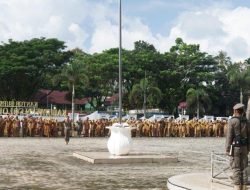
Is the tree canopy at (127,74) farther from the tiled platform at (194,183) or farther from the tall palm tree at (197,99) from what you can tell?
the tiled platform at (194,183)

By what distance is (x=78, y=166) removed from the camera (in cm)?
1691

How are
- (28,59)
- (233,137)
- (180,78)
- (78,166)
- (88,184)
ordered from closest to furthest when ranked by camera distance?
1. (233,137)
2. (88,184)
3. (78,166)
4. (28,59)
5. (180,78)

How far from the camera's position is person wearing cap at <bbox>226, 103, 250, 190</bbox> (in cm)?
936

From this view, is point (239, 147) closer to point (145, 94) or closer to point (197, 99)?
point (145, 94)

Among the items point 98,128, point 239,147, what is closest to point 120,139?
point 239,147

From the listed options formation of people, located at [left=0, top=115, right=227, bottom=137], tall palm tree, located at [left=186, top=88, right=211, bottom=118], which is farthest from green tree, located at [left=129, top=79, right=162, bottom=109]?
formation of people, located at [left=0, top=115, right=227, bottom=137]

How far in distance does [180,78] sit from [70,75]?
17856 millimetres

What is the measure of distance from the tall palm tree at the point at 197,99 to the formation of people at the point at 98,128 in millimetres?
17580

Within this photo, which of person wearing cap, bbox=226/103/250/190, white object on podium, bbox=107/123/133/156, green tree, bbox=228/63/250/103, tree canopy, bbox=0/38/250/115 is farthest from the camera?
tree canopy, bbox=0/38/250/115

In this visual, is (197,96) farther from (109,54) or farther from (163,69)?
(109,54)

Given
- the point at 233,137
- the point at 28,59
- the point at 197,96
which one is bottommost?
the point at 233,137

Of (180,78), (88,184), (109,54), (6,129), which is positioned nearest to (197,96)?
(180,78)

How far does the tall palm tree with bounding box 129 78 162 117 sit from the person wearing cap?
53409 mm

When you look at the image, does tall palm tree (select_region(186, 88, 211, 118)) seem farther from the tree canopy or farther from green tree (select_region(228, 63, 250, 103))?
green tree (select_region(228, 63, 250, 103))
